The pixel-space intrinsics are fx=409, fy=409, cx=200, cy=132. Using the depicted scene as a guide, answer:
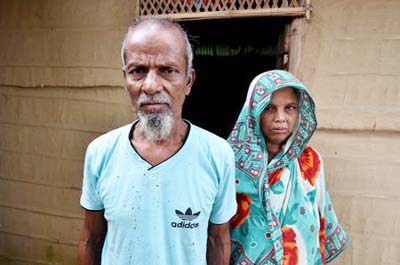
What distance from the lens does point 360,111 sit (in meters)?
2.39

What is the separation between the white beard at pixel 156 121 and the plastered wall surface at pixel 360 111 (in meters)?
1.31

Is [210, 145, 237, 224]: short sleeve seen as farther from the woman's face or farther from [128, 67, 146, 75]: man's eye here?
[128, 67, 146, 75]: man's eye

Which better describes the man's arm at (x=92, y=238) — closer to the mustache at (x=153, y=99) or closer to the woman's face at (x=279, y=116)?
the mustache at (x=153, y=99)

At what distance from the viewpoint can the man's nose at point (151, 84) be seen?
1.40 m

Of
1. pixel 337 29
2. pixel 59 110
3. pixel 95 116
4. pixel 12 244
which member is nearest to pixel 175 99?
pixel 337 29

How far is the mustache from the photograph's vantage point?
1.42 m

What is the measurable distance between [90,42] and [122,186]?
6.45 feet

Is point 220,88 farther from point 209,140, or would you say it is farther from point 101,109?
point 209,140

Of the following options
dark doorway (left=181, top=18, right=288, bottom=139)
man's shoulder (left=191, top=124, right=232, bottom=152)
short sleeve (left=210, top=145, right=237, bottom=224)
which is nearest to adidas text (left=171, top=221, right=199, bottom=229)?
short sleeve (left=210, top=145, right=237, bottom=224)

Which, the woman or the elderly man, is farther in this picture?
the woman

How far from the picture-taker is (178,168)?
146cm

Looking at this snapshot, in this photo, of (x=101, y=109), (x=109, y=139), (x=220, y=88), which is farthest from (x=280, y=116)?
(x=220, y=88)

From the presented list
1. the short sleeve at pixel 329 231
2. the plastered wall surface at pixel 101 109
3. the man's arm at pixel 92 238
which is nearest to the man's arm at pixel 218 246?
the man's arm at pixel 92 238

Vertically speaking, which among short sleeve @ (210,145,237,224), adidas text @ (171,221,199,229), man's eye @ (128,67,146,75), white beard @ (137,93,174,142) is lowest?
adidas text @ (171,221,199,229)
